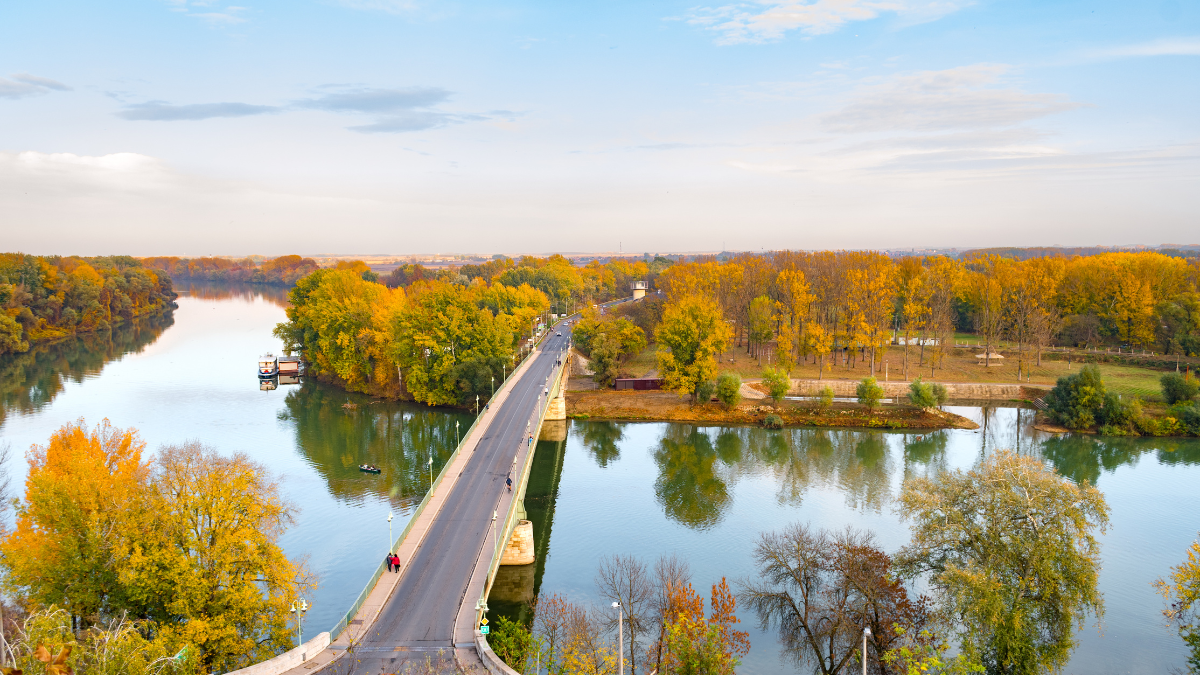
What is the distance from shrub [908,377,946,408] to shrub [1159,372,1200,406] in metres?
16.9

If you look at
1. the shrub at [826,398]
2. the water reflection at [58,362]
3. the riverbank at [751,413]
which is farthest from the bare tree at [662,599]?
A: the water reflection at [58,362]

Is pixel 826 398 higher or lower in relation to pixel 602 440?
higher

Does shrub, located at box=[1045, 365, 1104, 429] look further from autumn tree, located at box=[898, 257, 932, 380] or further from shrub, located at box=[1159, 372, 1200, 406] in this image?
autumn tree, located at box=[898, 257, 932, 380]

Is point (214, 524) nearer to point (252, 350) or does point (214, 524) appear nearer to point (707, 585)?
point (707, 585)

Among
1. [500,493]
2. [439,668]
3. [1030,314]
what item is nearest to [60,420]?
[500,493]

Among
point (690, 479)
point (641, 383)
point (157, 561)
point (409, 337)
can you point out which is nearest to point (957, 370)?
point (641, 383)

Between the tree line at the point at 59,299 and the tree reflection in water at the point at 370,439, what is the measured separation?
1896 inches

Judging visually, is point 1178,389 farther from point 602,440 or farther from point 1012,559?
point 1012,559

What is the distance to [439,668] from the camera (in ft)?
67.0

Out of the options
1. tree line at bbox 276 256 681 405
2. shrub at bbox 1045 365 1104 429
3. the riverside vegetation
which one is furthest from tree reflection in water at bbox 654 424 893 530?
tree line at bbox 276 256 681 405

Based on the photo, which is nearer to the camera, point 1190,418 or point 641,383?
point 1190,418

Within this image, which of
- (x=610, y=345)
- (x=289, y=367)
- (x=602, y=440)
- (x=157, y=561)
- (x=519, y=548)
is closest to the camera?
(x=157, y=561)

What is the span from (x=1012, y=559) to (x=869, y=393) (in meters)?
37.6

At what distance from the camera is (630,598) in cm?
2330
